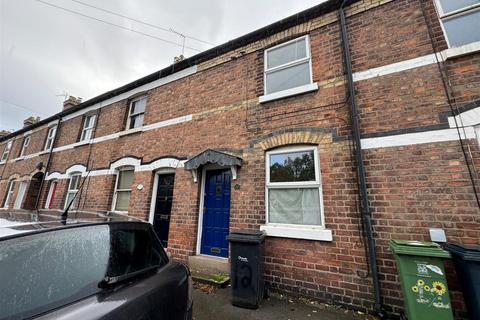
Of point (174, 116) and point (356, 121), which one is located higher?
point (174, 116)

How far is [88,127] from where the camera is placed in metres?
9.62

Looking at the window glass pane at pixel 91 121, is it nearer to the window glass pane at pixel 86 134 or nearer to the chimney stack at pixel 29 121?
the window glass pane at pixel 86 134

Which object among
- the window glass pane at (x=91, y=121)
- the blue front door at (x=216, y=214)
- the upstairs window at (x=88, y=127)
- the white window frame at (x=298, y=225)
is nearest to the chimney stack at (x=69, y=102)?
the upstairs window at (x=88, y=127)

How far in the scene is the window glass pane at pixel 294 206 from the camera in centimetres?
426

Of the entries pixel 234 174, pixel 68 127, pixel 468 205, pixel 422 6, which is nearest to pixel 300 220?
pixel 234 174

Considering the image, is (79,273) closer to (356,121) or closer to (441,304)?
(441,304)

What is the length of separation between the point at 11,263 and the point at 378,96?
5344 millimetres

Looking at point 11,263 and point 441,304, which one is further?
point 441,304

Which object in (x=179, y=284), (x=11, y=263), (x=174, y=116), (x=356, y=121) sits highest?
(x=174, y=116)

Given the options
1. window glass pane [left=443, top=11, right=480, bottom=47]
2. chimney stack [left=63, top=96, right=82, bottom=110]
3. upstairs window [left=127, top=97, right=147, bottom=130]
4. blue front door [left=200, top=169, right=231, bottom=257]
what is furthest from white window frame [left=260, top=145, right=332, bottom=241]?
chimney stack [left=63, top=96, right=82, bottom=110]

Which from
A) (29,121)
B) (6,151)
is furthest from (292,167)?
(6,151)

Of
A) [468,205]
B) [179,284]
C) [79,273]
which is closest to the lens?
[79,273]

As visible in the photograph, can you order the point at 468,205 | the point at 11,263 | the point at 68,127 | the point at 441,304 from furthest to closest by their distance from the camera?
the point at 68,127, the point at 468,205, the point at 441,304, the point at 11,263

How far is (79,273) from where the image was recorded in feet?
5.10
